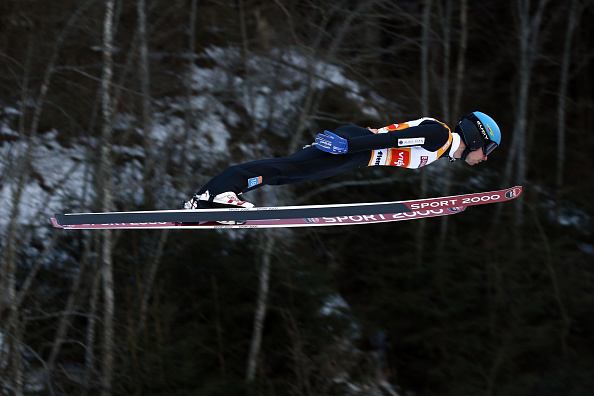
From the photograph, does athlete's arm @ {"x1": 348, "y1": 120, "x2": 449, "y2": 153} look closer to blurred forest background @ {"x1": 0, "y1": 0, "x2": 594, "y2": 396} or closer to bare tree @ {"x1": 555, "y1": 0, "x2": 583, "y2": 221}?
blurred forest background @ {"x1": 0, "y1": 0, "x2": 594, "y2": 396}

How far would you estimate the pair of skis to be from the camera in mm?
5098

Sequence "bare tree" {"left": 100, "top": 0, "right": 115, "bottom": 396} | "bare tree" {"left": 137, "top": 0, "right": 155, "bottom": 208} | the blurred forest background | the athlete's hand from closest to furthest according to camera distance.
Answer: the athlete's hand < "bare tree" {"left": 100, "top": 0, "right": 115, "bottom": 396} < "bare tree" {"left": 137, "top": 0, "right": 155, "bottom": 208} < the blurred forest background

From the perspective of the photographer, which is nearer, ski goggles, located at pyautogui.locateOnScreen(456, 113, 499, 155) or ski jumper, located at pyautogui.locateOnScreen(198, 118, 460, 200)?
ski jumper, located at pyautogui.locateOnScreen(198, 118, 460, 200)

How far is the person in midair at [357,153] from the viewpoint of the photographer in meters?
4.94

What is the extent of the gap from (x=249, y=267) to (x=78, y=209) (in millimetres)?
3310

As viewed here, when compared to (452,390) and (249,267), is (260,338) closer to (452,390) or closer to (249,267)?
(249,267)

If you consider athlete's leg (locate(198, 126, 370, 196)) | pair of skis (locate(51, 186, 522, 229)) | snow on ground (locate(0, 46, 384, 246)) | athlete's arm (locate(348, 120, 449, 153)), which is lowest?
pair of skis (locate(51, 186, 522, 229))

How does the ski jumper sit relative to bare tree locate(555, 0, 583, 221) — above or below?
below

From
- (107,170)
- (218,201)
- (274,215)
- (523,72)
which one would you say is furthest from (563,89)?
(218,201)

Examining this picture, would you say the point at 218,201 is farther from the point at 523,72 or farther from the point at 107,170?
the point at 523,72

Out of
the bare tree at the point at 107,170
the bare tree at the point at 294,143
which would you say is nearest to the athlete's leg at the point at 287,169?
the bare tree at the point at 107,170

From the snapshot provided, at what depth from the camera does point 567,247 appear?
14.9 m

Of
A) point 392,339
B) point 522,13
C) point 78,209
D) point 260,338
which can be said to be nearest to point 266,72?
point 78,209

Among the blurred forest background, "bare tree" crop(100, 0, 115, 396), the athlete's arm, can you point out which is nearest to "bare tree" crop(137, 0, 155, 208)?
the blurred forest background
